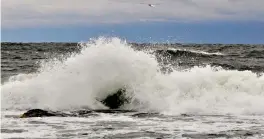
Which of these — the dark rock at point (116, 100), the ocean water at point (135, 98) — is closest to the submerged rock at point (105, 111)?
the dark rock at point (116, 100)

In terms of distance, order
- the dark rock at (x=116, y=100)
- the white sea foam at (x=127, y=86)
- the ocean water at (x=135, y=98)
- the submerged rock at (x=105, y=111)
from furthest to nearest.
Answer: the dark rock at (x=116, y=100)
the white sea foam at (x=127, y=86)
the submerged rock at (x=105, y=111)
the ocean water at (x=135, y=98)

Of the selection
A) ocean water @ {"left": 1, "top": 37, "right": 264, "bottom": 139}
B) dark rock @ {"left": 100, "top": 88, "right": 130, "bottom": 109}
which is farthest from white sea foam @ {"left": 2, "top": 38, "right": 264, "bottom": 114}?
dark rock @ {"left": 100, "top": 88, "right": 130, "bottom": 109}

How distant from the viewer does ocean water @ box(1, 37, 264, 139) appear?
1004cm

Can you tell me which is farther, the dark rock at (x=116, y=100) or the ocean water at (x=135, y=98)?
the dark rock at (x=116, y=100)

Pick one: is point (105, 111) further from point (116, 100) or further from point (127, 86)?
point (127, 86)

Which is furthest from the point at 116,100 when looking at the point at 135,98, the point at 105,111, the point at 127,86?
the point at 105,111

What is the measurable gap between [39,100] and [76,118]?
3.74 metres

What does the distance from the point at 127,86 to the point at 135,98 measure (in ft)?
2.98

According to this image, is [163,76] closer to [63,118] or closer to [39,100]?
[39,100]

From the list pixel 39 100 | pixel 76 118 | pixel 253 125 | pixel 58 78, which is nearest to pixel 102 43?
pixel 58 78

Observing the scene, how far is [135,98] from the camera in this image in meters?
14.8

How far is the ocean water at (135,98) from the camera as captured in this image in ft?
32.9

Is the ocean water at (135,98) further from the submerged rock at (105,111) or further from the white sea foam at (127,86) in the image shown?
the submerged rock at (105,111)

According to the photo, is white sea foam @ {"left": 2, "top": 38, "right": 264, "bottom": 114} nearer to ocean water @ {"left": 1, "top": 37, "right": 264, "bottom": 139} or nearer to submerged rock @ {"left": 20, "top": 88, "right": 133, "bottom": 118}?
ocean water @ {"left": 1, "top": 37, "right": 264, "bottom": 139}
